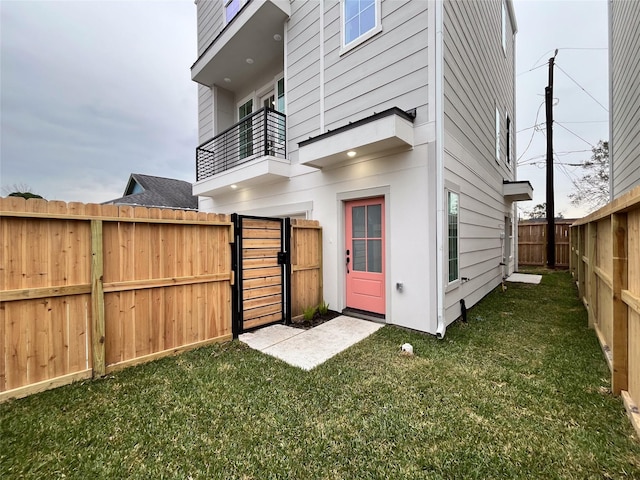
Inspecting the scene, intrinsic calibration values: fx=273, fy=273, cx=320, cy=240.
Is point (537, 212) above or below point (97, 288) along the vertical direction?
above

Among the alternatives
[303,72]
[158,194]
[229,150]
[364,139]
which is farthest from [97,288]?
[158,194]

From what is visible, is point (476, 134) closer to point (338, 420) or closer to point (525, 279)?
point (525, 279)

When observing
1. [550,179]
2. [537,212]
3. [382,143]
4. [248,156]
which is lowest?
[382,143]

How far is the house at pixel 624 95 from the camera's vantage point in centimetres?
477

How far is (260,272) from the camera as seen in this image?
4582 mm

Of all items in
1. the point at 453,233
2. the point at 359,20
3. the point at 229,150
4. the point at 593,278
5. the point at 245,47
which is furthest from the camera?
the point at 229,150

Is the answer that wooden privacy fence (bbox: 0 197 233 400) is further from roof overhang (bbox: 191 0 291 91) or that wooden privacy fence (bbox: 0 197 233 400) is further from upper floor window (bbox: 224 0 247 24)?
upper floor window (bbox: 224 0 247 24)

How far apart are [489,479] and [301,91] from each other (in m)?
6.53

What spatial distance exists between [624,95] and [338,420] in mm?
8300

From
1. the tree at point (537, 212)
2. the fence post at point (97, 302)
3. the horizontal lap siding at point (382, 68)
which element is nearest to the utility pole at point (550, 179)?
the horizontal lap siding at point (382, 68)

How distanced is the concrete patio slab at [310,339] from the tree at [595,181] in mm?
17341

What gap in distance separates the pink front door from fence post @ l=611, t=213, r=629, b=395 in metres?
2.78

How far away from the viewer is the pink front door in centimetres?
486

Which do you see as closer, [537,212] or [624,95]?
A: [624,95]
